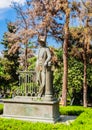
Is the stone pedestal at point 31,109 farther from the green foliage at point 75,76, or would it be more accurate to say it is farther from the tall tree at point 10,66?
the tall tree at point 10,66

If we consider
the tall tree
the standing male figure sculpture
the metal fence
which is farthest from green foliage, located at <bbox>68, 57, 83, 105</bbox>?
the standing male figure sculpture

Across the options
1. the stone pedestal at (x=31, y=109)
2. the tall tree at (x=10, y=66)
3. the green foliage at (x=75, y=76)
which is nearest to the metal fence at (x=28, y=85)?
the stone pedestal at (x=31, y=109)

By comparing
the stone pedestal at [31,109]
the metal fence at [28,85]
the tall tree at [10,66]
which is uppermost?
the tall tree at [10,66]

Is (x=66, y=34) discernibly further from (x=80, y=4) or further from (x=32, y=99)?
(x=32, y=99)

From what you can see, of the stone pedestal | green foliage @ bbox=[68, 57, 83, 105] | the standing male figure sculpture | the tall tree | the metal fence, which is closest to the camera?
the stone pedestal

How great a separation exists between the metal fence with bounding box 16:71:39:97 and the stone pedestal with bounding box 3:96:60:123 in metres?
0.67

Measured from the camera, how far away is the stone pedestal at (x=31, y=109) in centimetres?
1266

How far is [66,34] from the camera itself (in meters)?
21.2

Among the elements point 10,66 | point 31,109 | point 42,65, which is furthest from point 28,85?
point 10,66

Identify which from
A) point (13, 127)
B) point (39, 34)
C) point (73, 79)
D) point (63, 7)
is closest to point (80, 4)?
point (63, 7)

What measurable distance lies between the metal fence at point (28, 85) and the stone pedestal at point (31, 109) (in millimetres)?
673

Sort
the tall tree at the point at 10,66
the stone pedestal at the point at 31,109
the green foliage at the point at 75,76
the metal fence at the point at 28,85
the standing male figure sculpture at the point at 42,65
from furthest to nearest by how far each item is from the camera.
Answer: the tall tree at the point at 10,66
the green foliage at the point at 75,76
the metal fence at the point at 28,85
the standing male figure sculpture at the point at 42,65
the stone pedestal at the point at 31,109

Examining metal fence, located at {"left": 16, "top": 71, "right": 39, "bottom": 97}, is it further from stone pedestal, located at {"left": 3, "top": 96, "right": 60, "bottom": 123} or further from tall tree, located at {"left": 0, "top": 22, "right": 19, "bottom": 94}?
tall tree, located at {"left": 0, "top": 22, "right": 19, "bottom": 94}

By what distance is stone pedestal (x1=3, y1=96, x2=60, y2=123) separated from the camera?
12664mm
